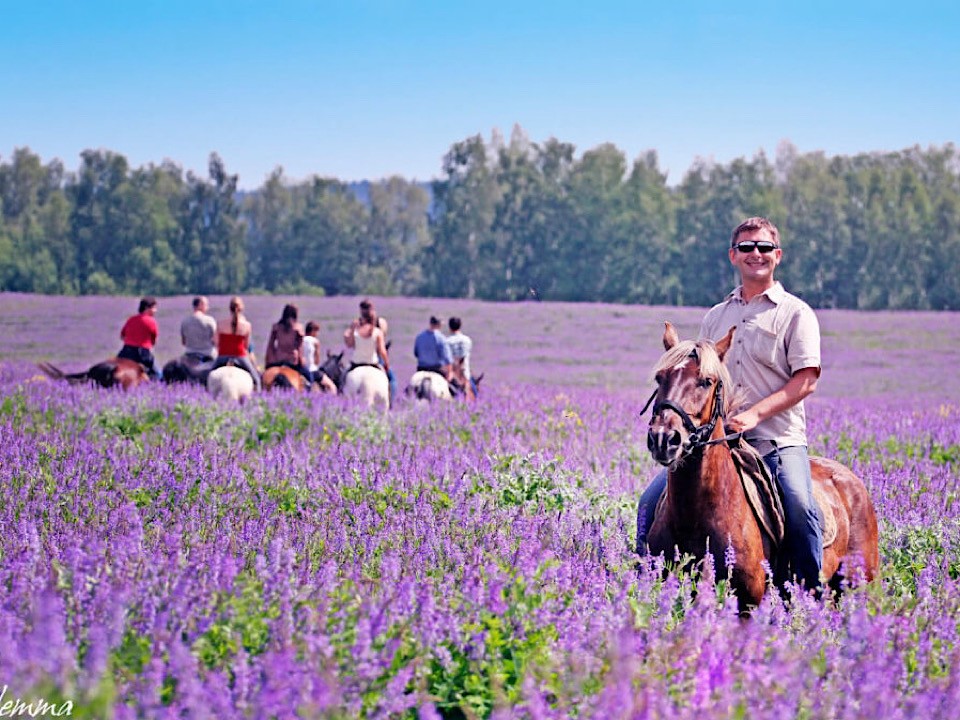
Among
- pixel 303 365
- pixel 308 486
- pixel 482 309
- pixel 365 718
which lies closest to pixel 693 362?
pixel 365 718

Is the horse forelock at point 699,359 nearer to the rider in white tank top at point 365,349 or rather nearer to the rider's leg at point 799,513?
the rider's leg at point 799,513

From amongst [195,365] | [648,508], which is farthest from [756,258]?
[195,365]

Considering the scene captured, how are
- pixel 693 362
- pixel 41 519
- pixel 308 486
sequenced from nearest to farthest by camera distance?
pixel 693 362 → pixel 41 519 → pixel 308 486

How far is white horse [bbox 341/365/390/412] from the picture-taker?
513 inches

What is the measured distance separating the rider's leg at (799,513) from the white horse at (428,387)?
893cm

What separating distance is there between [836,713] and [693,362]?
178cm

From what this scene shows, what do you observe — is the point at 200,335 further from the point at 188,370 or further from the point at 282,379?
the point at 282,379

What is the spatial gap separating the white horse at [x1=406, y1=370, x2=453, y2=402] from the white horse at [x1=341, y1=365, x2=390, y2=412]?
68 cm

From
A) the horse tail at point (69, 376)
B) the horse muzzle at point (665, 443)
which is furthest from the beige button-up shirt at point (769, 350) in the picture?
the horse tail at point (69, 376)

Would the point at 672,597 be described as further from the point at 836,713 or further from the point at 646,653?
the point at 836,713

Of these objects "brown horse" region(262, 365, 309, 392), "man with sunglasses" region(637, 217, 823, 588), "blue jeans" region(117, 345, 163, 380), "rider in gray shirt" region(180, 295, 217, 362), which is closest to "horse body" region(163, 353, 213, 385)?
"rider in gray shirt" region(180, 295, 217, 362)

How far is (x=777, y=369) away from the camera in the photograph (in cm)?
496

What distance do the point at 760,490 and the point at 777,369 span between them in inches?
19.9

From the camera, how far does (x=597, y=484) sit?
26.6 feet
